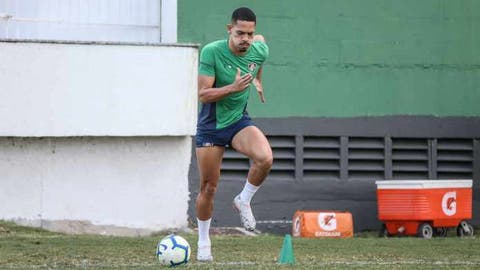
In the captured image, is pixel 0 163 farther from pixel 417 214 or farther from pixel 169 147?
pixel 417 214

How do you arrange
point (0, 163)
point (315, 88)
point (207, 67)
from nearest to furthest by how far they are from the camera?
point (207, 67), point (0, 163), point (315, 88)

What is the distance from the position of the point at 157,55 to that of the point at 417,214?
4.66m

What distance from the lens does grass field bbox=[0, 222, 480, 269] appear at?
11.3 m

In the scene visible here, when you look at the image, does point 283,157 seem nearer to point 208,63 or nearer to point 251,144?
point 251,144

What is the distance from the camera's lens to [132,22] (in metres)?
17.9

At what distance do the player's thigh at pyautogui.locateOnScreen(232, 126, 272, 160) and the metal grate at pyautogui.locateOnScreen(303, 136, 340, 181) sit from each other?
710 cm

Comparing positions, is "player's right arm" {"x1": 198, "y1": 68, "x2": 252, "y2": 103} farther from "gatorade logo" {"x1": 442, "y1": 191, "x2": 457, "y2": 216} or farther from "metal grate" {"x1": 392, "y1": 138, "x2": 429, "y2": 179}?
"metal grate" {"x1": 392, "y1": 138, "x2": 429, "y2": 179}

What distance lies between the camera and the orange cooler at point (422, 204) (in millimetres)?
17703

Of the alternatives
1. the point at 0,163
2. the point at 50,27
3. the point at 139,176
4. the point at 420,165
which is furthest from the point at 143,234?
the point at 420,165

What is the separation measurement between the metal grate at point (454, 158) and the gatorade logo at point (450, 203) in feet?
3.84

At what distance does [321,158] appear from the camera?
18.6 meters

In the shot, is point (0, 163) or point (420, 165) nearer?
point (0, 163)

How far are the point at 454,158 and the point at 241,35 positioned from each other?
8684mm

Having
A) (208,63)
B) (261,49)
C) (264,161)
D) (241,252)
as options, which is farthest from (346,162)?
(208,63)
